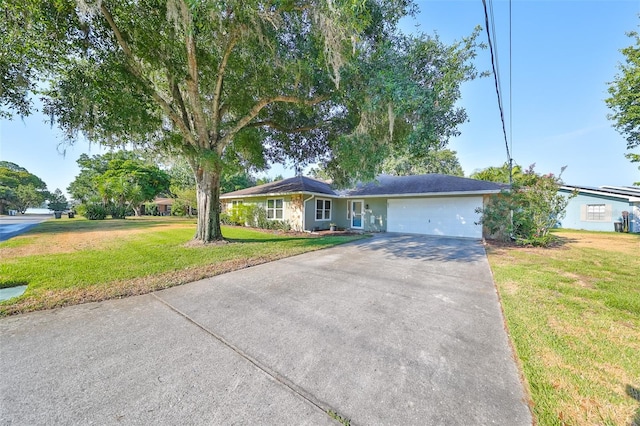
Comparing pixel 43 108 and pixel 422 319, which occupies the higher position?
pixel 43 108

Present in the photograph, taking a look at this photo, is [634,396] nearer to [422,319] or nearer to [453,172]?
[422,319]

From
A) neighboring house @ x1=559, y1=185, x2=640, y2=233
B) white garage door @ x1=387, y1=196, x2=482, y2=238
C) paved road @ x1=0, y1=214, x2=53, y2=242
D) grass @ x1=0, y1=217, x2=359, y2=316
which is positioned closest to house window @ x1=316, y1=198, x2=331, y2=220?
white garage door @ x1=387, y1=196, x2=482, y2=238

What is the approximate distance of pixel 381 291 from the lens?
14.7 ft

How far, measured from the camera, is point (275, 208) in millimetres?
15820

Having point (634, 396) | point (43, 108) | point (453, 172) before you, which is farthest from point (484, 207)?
point (453, 172)

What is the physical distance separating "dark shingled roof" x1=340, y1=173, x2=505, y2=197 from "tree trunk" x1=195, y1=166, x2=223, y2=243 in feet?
21.6

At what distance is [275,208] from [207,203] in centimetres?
691

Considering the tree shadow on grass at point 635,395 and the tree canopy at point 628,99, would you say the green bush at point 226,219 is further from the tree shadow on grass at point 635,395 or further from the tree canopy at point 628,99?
the tree canopy at point 628,99

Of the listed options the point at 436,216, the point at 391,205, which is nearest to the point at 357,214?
the point at 391,205

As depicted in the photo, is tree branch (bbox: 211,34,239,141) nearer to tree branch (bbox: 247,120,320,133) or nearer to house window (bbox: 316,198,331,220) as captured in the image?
tree branch (bbox: 247,120,320,133)

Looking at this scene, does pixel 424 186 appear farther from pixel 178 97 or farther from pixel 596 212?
pixel 596 212

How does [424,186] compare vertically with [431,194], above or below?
above

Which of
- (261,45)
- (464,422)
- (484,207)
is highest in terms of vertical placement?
(261,45)

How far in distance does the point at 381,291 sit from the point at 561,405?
2.71 meters
